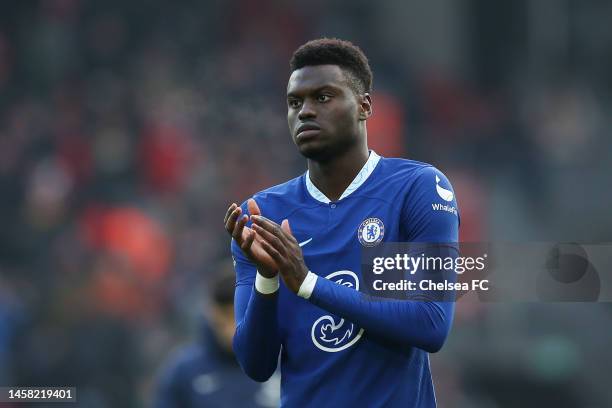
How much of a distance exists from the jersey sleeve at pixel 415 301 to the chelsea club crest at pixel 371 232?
89 millimetres

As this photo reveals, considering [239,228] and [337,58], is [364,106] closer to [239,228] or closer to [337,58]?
[337,58]

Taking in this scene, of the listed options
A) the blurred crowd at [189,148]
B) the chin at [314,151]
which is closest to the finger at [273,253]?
the chin at [314,151]

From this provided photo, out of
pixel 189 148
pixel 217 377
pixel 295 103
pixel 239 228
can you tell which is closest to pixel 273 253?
pixel 239 228

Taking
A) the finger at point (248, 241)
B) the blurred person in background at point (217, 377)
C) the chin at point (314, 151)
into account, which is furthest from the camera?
the blurred person in background at point (217, 377)

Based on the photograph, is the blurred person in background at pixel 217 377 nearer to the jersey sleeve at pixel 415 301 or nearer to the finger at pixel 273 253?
the jersey sleeve at pixel 415 301

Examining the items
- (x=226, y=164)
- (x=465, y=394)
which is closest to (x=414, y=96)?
(x=226, y=164)

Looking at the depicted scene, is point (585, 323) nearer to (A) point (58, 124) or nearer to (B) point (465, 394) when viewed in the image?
(B) point (465, 394)

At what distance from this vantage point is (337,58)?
171 inches

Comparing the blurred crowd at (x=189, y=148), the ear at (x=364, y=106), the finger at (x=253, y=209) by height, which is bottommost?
the finger at (x=253, y=209)

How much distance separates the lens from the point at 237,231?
394 centimetres

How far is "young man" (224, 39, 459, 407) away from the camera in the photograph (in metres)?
3.96

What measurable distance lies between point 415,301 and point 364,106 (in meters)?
0.78

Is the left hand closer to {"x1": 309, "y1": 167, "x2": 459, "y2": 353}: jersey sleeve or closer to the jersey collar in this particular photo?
{"x1": 309, "y1": 167, "x2": 459, "y2": 353}: jersey sleeve

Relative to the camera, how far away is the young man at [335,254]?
156 inches
